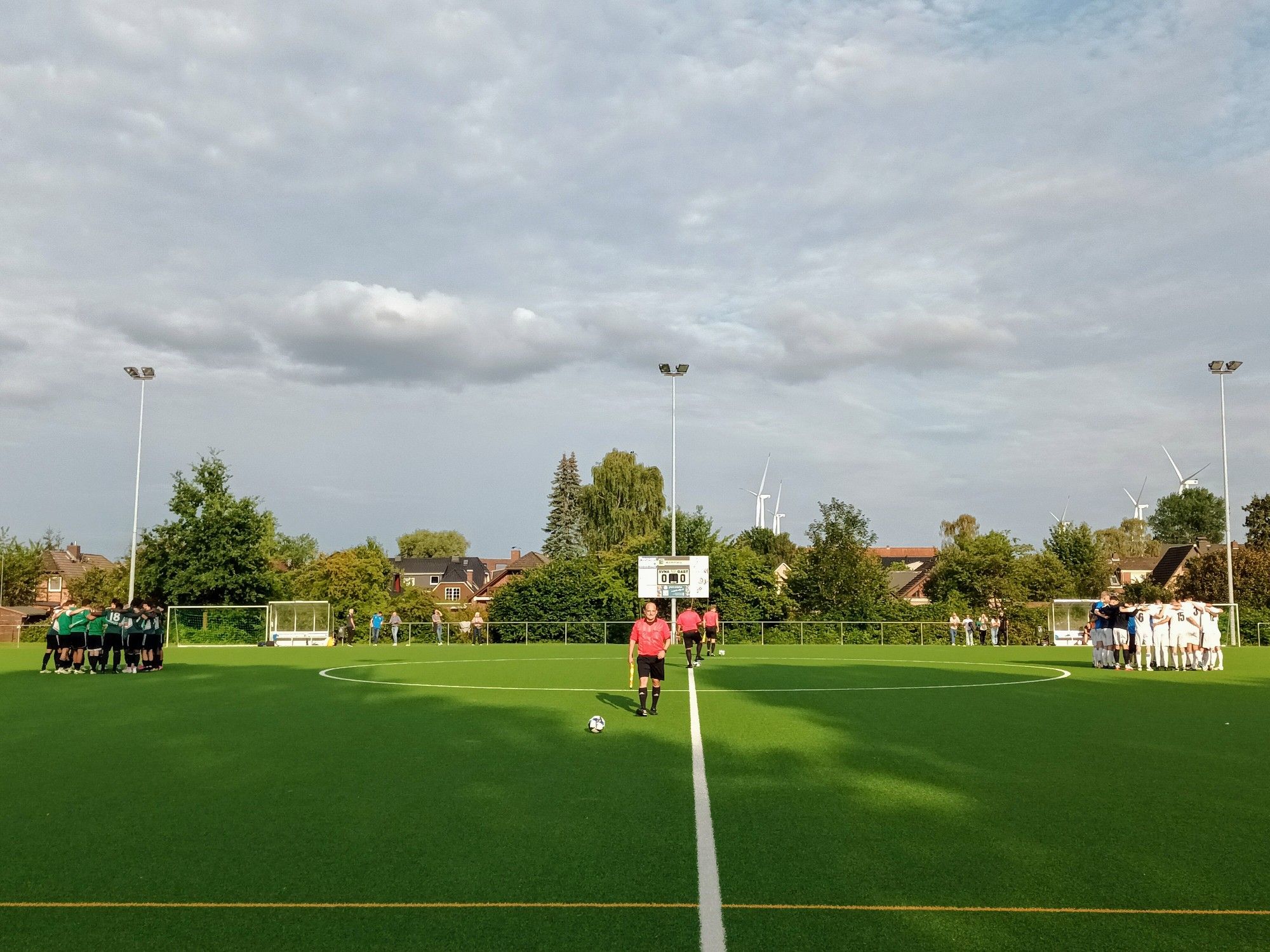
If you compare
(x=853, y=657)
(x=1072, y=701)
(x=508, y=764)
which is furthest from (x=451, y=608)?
(x=508, y=764)

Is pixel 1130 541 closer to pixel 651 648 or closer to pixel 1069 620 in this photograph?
pixel 1069 620

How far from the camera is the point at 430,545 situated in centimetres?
13612

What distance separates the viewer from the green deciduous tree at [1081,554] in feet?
239

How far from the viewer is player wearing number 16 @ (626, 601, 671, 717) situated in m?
15.6

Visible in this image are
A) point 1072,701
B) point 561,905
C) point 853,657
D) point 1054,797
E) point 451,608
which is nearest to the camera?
point 561,905

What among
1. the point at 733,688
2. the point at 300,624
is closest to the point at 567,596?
the point at 300,624

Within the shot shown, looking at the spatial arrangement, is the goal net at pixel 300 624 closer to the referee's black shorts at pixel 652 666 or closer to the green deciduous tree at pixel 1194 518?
the referee's black shorts at pixel 652 666

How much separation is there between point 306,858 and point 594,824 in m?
2.18

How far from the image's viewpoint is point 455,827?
808 centimetres

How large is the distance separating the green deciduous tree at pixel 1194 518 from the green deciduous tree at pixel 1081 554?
59864 millimetres

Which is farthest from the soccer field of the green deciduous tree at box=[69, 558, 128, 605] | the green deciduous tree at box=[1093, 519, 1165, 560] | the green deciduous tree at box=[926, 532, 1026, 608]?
the green deciduous tree at box=[1093, 519, 1165, 560]

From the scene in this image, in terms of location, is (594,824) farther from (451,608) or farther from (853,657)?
(451,608)

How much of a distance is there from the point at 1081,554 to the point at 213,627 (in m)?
58.5

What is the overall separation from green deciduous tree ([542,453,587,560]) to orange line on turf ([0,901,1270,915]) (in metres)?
77.1
